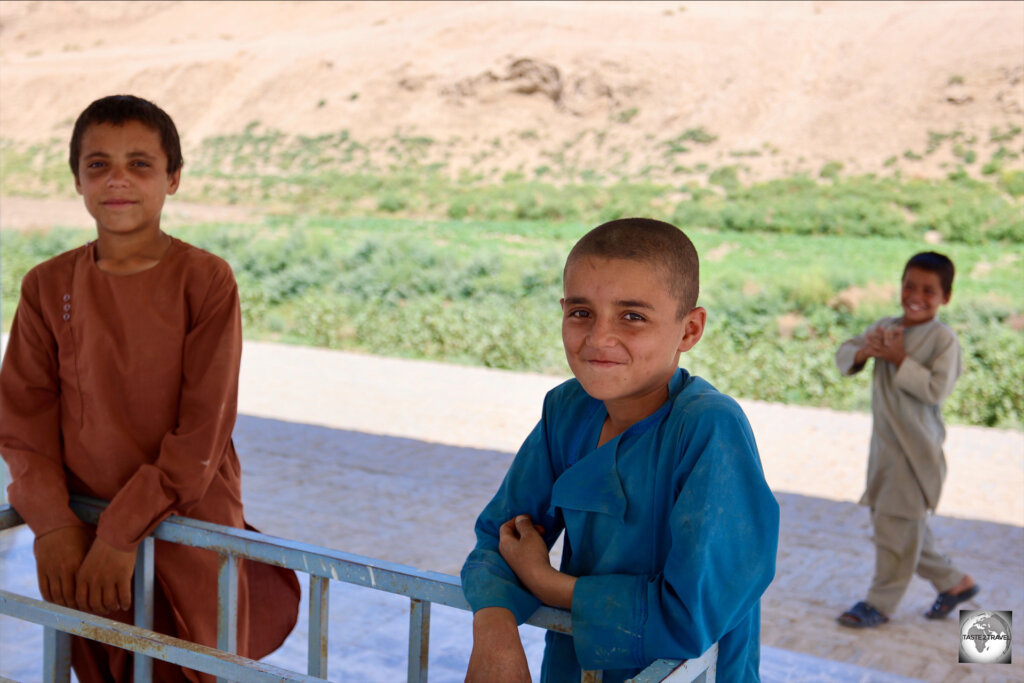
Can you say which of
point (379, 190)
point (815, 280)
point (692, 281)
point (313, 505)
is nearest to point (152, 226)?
point (692, 281)

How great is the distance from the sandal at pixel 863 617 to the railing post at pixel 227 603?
3.29 m

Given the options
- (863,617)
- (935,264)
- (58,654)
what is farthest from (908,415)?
(58,654)

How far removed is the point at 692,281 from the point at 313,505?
5.04m

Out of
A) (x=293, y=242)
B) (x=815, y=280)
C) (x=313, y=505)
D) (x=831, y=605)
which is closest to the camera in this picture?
(x=831, y=605)

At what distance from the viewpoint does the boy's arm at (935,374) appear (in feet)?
12.8

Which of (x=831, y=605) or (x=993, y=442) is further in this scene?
(x=993, y=442)

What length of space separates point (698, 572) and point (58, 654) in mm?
1217

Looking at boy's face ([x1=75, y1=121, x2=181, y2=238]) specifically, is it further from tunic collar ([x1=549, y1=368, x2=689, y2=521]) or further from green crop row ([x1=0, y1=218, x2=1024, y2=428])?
green crop row ([x1=0, y1=218, x2=1024, y2=428])

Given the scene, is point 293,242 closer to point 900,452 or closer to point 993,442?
point 993,442

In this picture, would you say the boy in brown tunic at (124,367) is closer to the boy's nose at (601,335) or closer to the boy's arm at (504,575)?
the boy's arm at (504,575)

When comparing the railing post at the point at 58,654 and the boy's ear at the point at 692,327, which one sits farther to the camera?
the railing post at the point at 58,654

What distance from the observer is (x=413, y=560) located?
5191 mm

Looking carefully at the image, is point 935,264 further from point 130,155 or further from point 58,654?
point 58,654

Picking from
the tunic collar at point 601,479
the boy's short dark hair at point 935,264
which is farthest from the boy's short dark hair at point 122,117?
the boy's short dark hair at point 935,264
